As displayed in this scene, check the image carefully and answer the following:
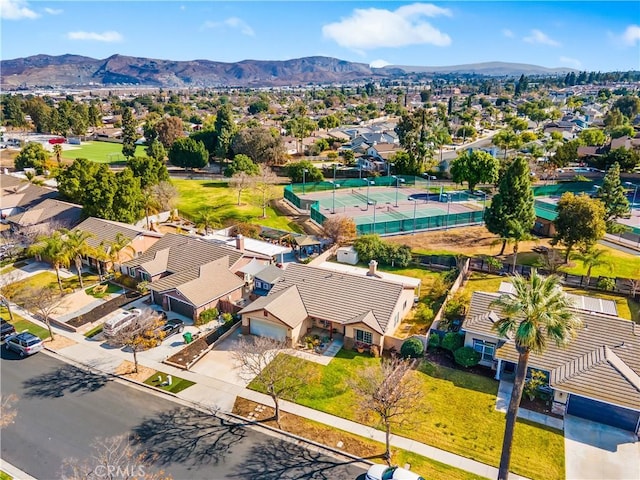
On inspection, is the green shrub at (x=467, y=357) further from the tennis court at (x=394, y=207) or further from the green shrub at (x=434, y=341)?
the tennis court at (x=394, y=207)

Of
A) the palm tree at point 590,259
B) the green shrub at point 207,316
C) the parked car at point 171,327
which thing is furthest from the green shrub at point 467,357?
the parked car at point 171,327

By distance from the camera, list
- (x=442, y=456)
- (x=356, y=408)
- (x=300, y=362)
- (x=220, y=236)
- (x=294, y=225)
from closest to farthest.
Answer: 1. (x=442, y=456)
2. (x=356, y=408)
3. (x=300, y=362)
4. (x=220, y=236)
5. (x=294, y=225)

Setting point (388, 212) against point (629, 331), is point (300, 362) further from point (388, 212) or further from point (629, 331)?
point (388, 212)

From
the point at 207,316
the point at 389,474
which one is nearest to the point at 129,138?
the point at 207,316

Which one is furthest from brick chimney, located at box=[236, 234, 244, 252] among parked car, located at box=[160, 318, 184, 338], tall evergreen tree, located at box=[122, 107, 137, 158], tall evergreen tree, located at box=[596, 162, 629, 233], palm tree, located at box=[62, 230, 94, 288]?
tall evergreen tree, located at box=[122, 107, 137, 158]

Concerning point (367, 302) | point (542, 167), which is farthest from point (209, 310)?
point (542, 167)

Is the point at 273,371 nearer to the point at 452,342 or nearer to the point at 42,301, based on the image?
the point at 452,342

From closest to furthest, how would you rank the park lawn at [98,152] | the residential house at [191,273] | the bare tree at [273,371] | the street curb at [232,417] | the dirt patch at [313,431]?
the street curb at [232,417] < the dirt patch at [313,431] < the bare tree at [273,371] < the residential house at [191,273] < the park lawn at [98,152]
